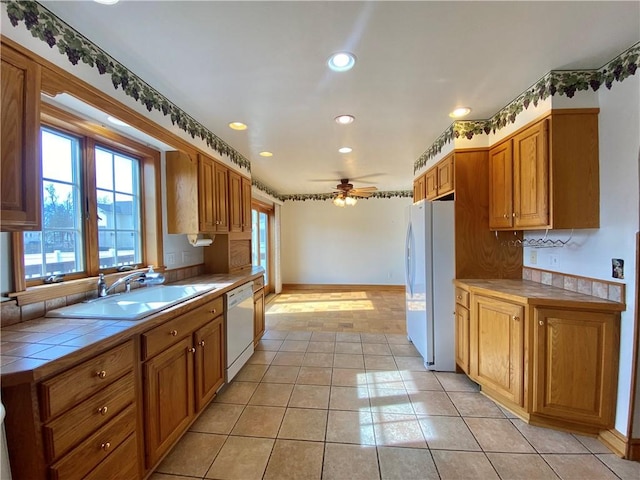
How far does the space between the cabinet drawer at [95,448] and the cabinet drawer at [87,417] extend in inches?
1.1

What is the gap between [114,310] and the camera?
165 cm

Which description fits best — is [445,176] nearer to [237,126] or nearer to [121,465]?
[237,126]

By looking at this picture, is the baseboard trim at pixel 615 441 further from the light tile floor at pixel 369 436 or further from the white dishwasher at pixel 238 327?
the white dishwasher at pixel 238 327

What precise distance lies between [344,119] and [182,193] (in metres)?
1.60

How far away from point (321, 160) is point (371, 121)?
1352 millimetres

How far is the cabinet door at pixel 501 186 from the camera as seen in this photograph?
2.34 meters

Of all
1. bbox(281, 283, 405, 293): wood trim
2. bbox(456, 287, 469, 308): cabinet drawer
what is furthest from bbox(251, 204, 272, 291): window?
bbox(456, 287, 469, 308): cabinet drawer

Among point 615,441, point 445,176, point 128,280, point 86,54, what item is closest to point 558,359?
point 615,441

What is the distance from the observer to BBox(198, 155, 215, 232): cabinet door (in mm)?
2586

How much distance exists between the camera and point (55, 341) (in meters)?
1.15

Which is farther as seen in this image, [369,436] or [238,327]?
[238,327]

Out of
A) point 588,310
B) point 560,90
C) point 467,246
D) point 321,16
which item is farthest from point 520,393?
point 321,16

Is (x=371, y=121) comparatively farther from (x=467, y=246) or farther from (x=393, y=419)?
(x=393, y=419)

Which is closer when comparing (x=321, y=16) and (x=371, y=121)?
(x=321, y=16)
